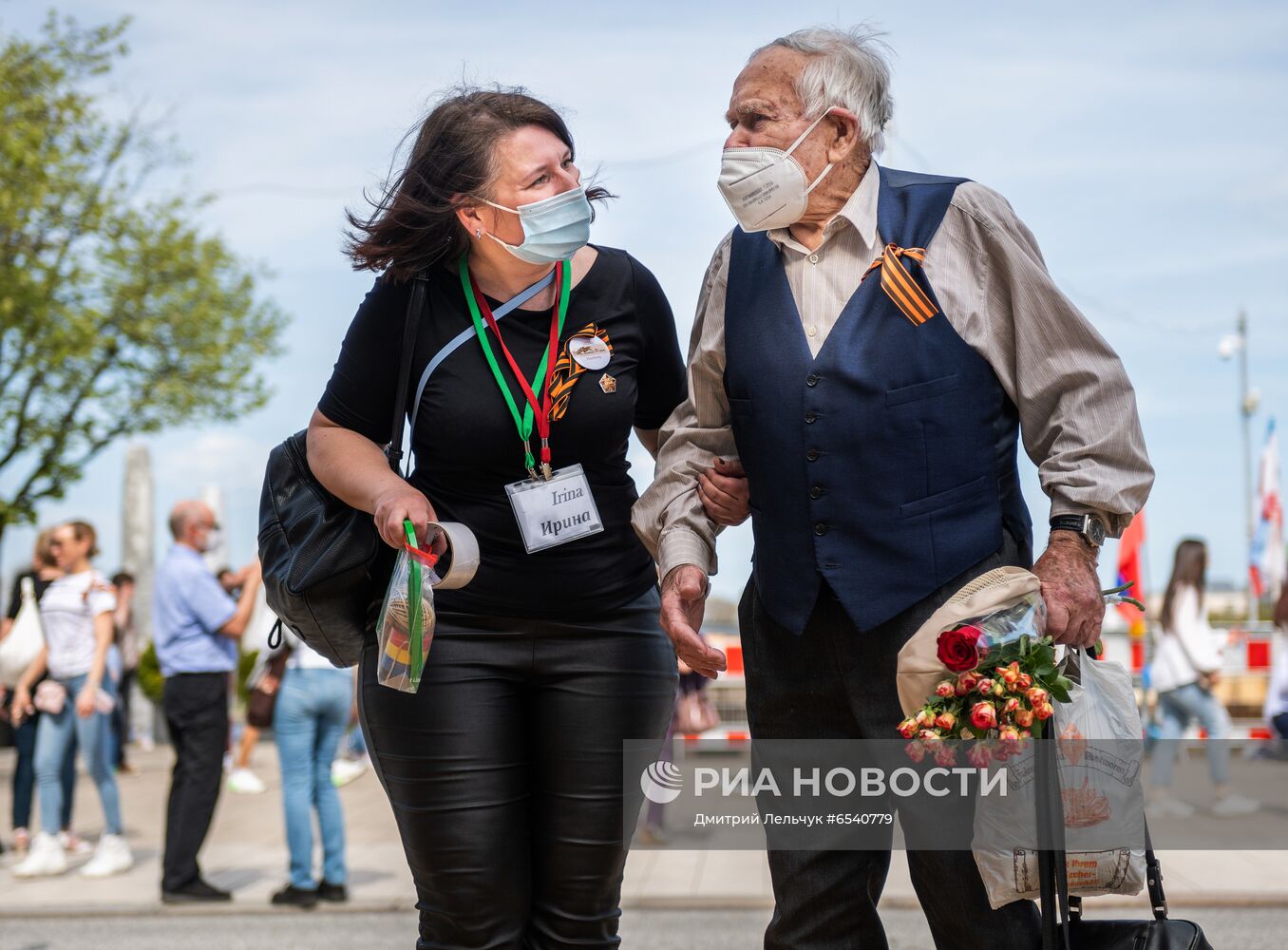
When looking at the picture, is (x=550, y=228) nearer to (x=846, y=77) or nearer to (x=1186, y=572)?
(x=846, y=77)

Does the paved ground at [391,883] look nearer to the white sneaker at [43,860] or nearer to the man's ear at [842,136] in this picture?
the white sneaker at [43,860]

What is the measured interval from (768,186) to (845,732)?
1.00 m

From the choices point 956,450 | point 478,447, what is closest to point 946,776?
point 956,450

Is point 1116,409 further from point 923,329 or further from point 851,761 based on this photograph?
point 851,761

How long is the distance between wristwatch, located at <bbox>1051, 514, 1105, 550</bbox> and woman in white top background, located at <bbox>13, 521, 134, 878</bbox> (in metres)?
7.15

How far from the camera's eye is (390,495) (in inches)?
105

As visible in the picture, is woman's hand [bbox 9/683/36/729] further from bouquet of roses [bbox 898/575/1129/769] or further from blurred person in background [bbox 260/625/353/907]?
bouquet of roses [bbox 898/575/1129/769]

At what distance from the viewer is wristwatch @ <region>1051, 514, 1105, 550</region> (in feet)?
7.89

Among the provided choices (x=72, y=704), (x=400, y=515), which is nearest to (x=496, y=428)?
(x=400, y=515)

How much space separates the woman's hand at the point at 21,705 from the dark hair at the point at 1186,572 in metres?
7.38

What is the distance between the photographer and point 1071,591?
2326mm

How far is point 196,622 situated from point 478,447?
533 centimetres

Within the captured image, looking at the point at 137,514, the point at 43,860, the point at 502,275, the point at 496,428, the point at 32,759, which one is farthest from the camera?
the point at 137,514

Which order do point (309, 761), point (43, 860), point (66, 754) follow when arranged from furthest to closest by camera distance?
point (66, 754), point (43, 860), point (309, 761)
